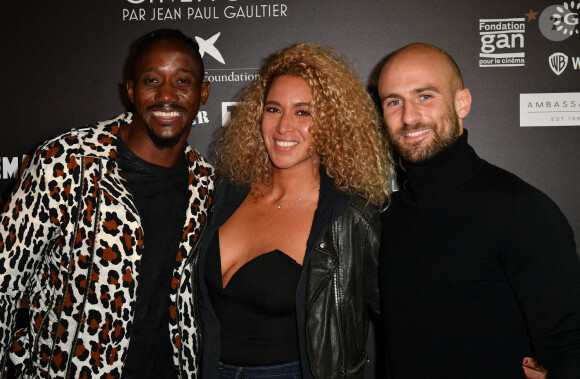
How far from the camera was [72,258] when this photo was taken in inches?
77.7

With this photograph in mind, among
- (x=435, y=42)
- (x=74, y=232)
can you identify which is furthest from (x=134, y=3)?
Answer: (x=435, y=42)

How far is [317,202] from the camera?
7.27 feet

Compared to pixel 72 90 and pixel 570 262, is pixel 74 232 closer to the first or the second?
pixel 72 90

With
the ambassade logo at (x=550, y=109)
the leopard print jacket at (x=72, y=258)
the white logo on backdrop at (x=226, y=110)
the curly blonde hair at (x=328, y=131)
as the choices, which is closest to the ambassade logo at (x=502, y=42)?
the ambassade logo at (x=550, y=109)

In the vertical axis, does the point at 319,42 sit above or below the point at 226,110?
above

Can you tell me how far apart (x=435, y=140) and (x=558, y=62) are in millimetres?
1538

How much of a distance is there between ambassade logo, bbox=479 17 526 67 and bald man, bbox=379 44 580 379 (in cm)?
107

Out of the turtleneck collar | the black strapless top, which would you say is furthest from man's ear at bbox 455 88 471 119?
the black strapless top

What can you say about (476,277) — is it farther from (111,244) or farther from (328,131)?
(111,244)

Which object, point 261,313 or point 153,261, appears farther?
point 153,261

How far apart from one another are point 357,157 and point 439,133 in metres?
0.52

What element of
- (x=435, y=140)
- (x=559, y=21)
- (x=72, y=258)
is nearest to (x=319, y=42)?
(x=435, y=140)

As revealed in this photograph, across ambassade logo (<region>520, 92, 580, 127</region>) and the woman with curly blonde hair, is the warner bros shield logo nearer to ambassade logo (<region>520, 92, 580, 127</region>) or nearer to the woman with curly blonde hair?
ambassade logo (<region>520, 92, 580, 127</region>)

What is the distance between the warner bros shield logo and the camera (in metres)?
2.81
